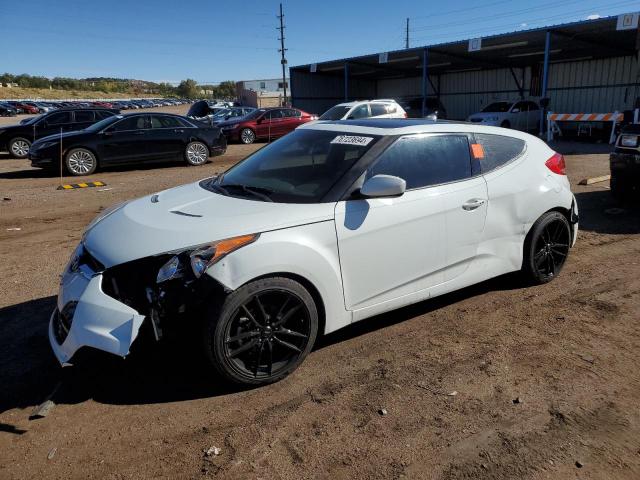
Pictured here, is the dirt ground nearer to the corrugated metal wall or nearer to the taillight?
the taillight

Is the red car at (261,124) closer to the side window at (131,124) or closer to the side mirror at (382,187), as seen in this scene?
the side window at (131,124)

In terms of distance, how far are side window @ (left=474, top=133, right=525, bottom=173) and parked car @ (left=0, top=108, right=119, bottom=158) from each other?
45.8ft

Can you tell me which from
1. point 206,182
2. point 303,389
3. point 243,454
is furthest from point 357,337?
point 206,182

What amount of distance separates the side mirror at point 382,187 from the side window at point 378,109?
602 inches

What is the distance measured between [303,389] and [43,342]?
6.75ft

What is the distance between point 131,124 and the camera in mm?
13008

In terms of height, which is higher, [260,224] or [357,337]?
[260,224]

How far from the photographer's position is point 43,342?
372 cm

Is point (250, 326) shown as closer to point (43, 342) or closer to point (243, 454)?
point (243, 454)

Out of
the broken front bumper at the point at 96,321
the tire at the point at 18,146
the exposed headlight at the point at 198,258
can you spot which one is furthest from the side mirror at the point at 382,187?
the tire at the point at 18,146

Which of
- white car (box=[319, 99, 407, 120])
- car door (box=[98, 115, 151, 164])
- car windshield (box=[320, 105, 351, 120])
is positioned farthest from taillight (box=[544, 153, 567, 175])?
car windshield (box=[320, 105, 351, 120])

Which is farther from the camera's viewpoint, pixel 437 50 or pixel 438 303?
pixel 437 50

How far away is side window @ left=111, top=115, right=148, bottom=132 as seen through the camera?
12805mm

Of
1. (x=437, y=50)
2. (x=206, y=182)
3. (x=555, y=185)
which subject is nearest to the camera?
(x=206, y=182)
